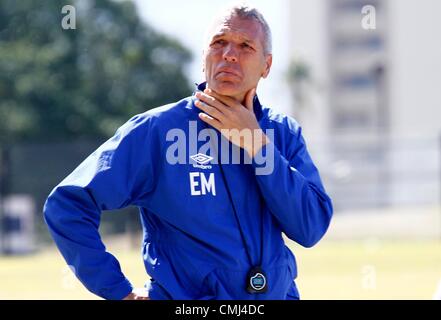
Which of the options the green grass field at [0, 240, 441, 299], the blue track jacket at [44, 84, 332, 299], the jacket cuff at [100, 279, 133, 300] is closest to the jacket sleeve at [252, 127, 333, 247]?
the blue track jacket at [44, 84, 332, 299]

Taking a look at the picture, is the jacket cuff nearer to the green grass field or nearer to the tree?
the green grass field

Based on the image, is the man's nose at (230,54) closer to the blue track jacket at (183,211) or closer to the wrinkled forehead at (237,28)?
the wrinkled forehead at (237,28)

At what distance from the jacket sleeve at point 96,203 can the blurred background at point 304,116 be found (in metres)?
5.23

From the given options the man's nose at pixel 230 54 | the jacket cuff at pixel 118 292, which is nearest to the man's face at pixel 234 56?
the man's nose at pixel 230 54

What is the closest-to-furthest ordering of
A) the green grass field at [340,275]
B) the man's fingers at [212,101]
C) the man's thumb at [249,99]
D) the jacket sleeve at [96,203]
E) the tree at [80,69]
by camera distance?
the jacket sleeve at [96,203] → the man's fingers at [212,101] → the man's thumb at [249,99] → the green grass field at [340,275] → the tree at [80,69]

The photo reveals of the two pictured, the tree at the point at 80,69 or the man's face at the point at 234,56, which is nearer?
the man's face at the point at 234,56

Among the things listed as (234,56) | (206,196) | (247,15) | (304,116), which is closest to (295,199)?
(206,196)

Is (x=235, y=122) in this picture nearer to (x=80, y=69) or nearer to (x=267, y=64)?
(x=267, y=64)

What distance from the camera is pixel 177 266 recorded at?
3.23m

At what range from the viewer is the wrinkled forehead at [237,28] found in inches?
129

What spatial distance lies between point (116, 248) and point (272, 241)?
62.8 feet

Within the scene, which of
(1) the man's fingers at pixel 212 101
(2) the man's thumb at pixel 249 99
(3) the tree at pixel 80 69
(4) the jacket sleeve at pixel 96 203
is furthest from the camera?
(3) the tree at pixel 80 69
